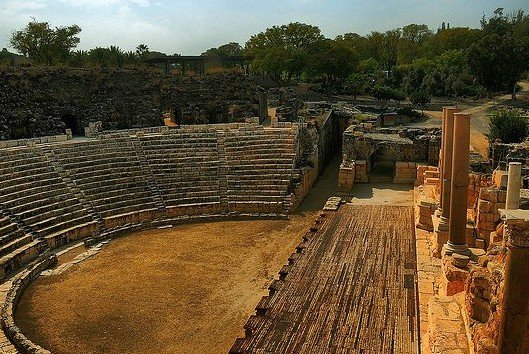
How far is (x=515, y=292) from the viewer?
274 inches

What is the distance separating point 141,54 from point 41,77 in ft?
63.6

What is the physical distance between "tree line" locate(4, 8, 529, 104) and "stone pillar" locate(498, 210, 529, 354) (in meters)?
34.5

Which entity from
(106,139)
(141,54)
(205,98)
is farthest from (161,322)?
(141,54)

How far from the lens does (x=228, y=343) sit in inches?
453

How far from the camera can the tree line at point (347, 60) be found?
1508 inches

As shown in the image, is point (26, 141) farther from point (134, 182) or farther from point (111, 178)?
point (134, 182)

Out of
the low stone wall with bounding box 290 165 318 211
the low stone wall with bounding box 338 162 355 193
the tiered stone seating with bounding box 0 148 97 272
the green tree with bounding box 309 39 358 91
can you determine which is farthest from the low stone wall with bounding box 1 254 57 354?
the green tree with bounding box 309 39 358 91

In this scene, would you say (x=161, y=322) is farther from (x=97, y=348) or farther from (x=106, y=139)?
(x=106, y=139)

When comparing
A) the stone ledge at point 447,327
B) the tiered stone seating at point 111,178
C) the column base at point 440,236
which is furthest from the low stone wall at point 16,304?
the column base at point 440,236

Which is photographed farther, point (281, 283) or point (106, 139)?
point (106, 139)

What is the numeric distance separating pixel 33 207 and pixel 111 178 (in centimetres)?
357

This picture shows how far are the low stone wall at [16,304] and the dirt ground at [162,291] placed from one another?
27 centimetres

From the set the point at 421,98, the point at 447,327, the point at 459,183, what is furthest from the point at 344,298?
the point at 421,98

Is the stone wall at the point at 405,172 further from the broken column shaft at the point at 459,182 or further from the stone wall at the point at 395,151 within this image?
the broken column shaft at the point at 459,182
